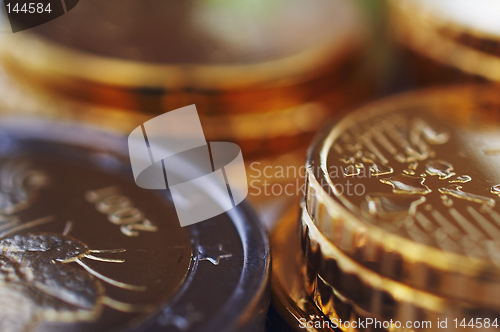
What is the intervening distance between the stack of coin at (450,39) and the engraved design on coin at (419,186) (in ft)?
0.75

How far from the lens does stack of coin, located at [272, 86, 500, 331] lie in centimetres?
45

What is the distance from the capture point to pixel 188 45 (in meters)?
0.95

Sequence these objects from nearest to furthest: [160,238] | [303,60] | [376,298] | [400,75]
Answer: [376,298], [160,238], [303,60], [400,75]

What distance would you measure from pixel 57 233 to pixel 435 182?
1.36 ft

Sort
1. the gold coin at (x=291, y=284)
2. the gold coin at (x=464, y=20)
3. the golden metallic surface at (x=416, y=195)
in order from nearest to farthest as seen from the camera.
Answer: the golden metallic surface at (x=416, y=195), the gold coin at (x=291, y=284), the gold coin at (x=464, y=20)

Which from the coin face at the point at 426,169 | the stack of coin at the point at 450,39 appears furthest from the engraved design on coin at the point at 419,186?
the stack of coin at the point at 450,39

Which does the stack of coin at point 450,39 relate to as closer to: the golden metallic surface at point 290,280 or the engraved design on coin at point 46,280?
the golden metallic surface at point 290,280

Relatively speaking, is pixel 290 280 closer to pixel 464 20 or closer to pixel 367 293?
pixel 367 293

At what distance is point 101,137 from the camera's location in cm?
80

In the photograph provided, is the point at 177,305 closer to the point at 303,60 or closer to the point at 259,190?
the point at 259,190

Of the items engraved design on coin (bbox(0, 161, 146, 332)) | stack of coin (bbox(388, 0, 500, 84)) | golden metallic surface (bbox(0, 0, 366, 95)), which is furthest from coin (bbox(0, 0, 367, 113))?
engraved design on coin (bbox(0, 161, 146, 332))

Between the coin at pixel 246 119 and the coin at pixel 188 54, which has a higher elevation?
the coin at pixel 188 54

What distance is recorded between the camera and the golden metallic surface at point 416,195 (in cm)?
45

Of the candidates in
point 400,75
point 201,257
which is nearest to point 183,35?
point 400,75
